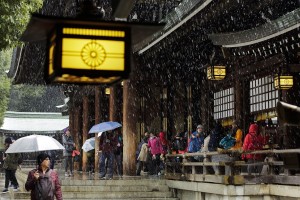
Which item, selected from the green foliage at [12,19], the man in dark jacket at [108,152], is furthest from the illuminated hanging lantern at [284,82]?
the green foliage at [12,19]

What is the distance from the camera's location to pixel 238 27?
50.3ft

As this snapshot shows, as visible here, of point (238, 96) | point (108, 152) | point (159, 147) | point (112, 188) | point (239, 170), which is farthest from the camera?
point (159, 147)

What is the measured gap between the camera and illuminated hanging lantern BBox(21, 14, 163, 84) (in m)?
4.02

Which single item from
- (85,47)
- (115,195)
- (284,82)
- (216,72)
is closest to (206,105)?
(216,72)

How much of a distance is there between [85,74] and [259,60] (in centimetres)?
1157

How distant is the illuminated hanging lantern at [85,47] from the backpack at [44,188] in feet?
12.1

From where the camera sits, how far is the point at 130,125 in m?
17.6

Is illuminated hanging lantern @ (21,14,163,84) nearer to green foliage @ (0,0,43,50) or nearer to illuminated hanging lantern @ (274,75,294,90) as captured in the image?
green foliage @ (0,0,43,50)

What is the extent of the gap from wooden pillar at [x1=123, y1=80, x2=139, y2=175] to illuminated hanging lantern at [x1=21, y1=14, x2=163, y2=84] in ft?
43.7

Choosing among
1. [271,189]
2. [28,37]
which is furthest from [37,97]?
[28,37]

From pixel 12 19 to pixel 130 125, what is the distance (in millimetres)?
8265

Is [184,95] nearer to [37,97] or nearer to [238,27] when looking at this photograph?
[238,27]

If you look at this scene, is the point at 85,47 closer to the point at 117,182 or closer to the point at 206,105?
the point at 117,182

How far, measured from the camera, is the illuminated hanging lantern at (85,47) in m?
4.02
